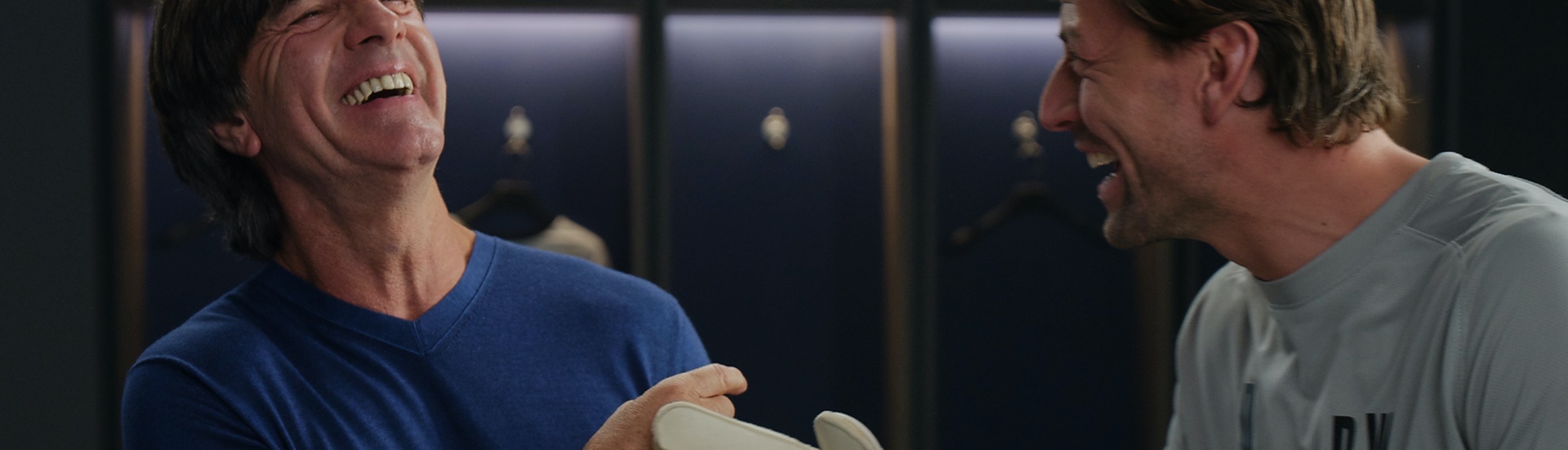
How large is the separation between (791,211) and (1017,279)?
2.27 feet

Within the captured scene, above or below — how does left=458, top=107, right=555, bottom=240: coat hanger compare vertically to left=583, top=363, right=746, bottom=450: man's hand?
below

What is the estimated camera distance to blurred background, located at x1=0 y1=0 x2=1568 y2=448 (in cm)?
309

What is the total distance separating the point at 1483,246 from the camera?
3.62ft

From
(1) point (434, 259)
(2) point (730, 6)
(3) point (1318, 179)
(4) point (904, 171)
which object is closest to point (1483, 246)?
(3) point (1318, 179)

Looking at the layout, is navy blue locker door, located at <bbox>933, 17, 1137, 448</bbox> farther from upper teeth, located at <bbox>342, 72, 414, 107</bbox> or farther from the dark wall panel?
upper teeth, located at <bbox>342, 72, 414, 107</bbox>

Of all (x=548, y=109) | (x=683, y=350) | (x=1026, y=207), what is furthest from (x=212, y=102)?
(x=1026, y=207)

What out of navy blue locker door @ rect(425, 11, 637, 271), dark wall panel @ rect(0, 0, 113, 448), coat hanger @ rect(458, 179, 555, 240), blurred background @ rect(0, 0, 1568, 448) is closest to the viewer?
dark wall panel @ rect(0, 0, 113, 448)

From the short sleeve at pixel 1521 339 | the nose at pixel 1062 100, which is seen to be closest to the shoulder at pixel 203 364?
the nose at pixel 1062 100

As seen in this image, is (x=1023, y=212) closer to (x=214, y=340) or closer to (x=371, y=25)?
(x=371, y=25)

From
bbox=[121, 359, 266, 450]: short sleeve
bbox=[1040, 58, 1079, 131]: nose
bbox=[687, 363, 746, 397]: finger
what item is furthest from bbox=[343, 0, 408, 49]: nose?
bbox=[1040, 58, 1079, 131]: nose

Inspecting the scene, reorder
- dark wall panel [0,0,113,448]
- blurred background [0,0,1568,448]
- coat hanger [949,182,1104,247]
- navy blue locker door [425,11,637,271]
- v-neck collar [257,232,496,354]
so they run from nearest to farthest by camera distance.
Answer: v-neck collar [257,232,496,354] < dark wall panel [0,0,113,448] < blurred background [0,0,1568,448] < navy blue locker door [425,11,637,271] < coat hanger [949,182,1104,247]

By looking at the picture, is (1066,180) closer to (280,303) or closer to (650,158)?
(650,158)

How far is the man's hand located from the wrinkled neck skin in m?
0.27

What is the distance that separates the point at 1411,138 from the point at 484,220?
8.02ft
